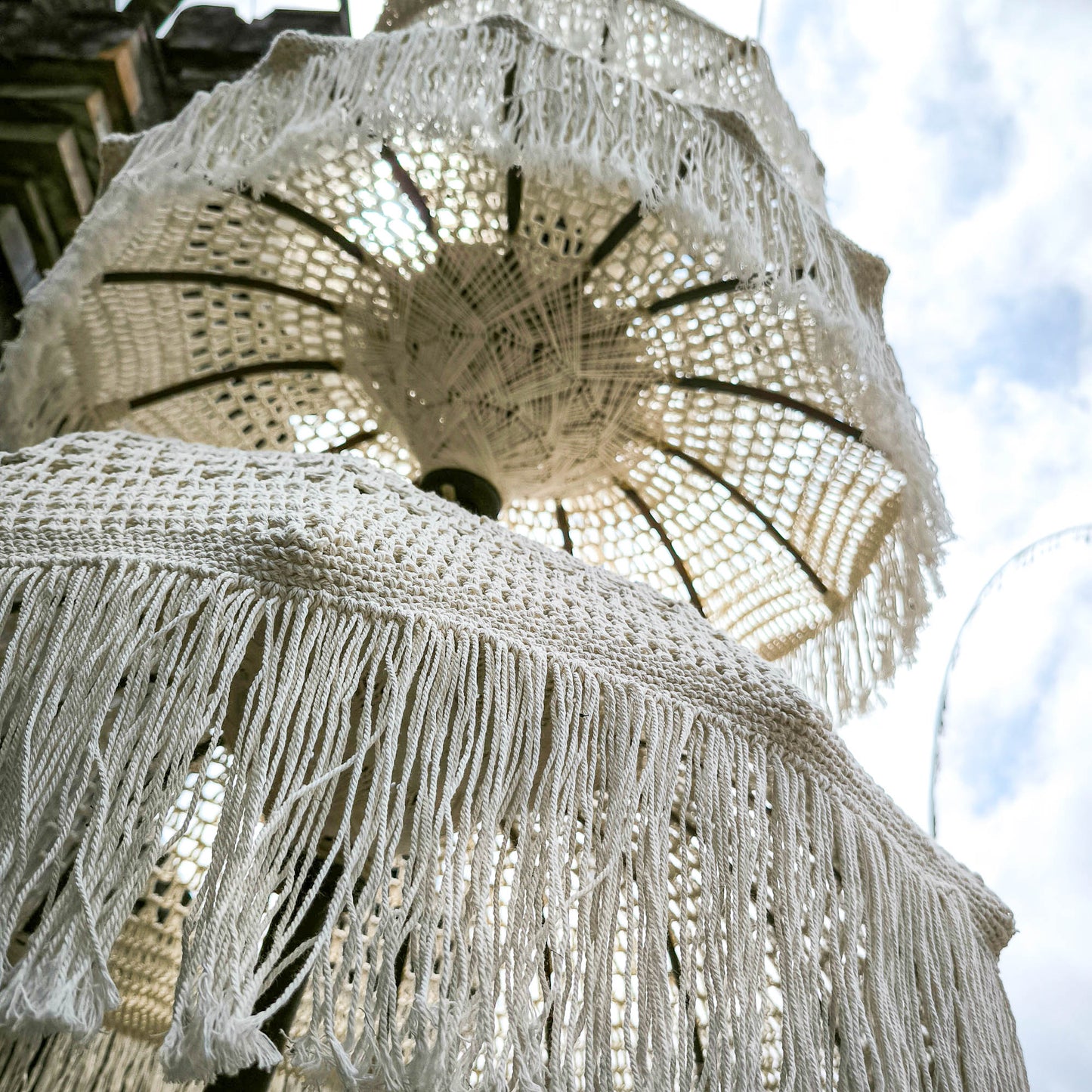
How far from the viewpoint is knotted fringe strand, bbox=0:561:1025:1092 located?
1.16ft

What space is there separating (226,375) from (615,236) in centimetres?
41

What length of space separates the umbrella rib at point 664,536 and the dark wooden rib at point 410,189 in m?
0.33

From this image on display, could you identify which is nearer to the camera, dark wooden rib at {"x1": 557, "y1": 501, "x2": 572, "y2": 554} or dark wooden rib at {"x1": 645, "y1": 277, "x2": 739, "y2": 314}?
dark wooden rib at {"x1": 645, "y1": 277, "x2": 739, "y2": 314}

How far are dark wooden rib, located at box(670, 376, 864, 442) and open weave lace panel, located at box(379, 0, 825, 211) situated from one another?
207mm

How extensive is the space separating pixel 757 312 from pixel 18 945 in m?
0.78

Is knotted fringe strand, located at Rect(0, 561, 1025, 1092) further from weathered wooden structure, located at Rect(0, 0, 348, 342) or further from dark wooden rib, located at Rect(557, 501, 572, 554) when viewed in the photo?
weathered wooden structure, located at Rect(0, 0, 348, 342)

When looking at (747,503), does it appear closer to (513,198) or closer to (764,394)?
(764,394)

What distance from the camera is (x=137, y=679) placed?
421 millimetres

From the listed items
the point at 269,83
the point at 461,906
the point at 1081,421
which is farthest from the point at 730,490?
the point at 1081,421

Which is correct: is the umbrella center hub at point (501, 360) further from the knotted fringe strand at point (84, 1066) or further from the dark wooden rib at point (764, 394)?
the knotted fringe strand at point (84, 1066)

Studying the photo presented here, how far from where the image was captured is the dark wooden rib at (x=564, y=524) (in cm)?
111


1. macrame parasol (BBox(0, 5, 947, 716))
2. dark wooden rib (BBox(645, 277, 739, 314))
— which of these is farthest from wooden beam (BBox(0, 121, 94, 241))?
dark wooden rib (BBox(645, 277, 739, 314))

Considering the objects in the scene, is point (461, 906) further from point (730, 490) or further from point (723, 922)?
point (730, 490)

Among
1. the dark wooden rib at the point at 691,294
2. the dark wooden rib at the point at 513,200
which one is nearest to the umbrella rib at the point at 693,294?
the dark wooden rib at the point at 691,294
